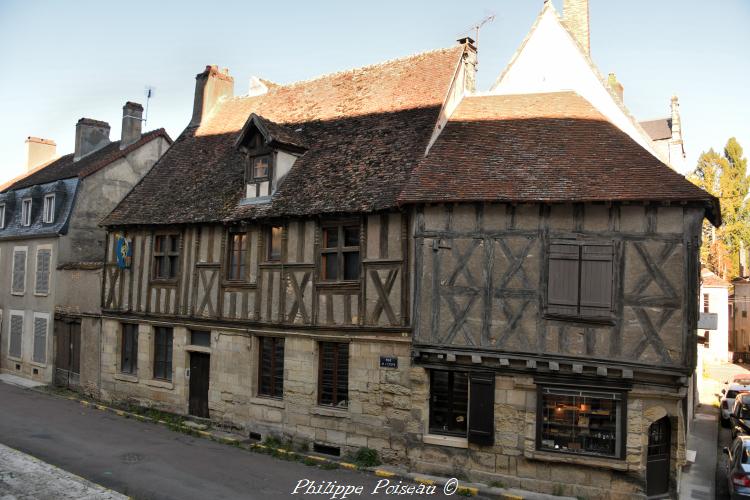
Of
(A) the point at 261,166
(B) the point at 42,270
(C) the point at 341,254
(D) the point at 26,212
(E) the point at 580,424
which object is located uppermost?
(A) the point at 261,166

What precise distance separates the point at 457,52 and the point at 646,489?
34.3 ft

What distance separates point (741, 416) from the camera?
50.6ft

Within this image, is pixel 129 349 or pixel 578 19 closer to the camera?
pixel 129 349

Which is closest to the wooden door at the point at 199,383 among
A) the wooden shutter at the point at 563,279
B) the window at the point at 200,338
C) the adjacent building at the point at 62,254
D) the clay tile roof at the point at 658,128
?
the window at the point at 200,338

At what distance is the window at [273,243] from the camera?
13.5 meters

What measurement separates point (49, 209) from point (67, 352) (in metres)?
5.18

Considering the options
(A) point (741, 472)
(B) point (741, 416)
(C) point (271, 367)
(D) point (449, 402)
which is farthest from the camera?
(B) point (741, 416)

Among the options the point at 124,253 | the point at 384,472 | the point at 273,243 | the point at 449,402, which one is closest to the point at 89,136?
the point at 124,253

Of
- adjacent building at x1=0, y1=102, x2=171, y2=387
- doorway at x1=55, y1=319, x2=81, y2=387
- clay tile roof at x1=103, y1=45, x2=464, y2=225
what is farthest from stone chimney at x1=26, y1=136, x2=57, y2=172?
clay tile roof at x1=103, y1=45, x2=464, y2=225

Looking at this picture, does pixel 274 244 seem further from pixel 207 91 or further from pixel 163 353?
pixel 207 91

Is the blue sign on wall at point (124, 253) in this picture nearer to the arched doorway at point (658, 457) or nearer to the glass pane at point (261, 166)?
the glass pane at point (261, 166)

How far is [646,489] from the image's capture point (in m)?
9.78

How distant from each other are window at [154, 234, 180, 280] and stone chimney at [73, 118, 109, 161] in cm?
962

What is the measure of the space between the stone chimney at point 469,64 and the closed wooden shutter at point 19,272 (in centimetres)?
1676
